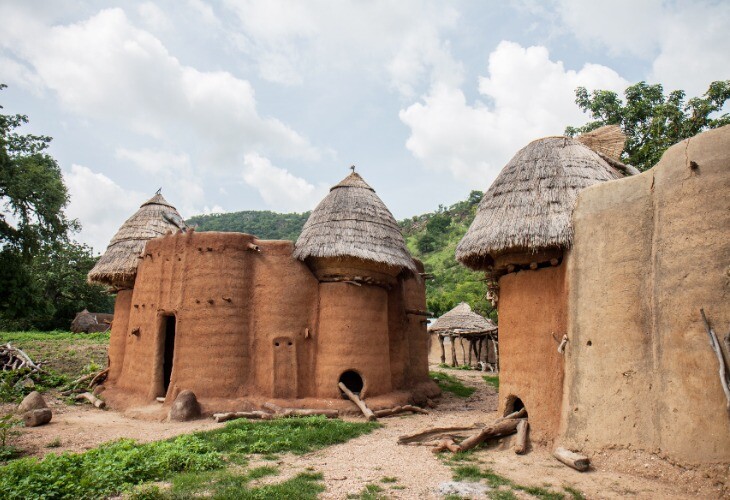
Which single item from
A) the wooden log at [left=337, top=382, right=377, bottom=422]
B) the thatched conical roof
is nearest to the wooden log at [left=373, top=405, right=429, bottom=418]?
the wooden log at [left=337, top=382, right=377, bottom=422]

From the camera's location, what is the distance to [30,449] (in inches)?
313

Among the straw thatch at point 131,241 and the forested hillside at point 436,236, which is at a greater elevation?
the forested hillside at point 436,236

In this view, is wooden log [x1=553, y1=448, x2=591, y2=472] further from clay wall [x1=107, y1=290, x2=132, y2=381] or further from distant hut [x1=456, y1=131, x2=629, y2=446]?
clay wall [x1=107, y1=290, x2=132, y2=381]

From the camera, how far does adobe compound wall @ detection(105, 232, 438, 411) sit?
11430 mm

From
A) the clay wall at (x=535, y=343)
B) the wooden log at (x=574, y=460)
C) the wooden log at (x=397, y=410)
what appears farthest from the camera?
the wooden log at (x=397, y=410)

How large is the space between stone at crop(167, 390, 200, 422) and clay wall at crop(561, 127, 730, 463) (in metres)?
7.38

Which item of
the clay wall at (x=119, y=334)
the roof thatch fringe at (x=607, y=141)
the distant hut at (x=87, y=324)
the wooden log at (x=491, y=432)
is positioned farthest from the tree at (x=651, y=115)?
the distant hut at (x=87, y=324)

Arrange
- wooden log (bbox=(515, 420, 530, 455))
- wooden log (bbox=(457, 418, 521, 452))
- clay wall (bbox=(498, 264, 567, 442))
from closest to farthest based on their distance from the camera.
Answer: wooden log (bbox=(515, 420, 530, 455))
clay wall (bbox=(498, 264, 567, 442))
wooden log (bbox=(457, 418, 521, 452))

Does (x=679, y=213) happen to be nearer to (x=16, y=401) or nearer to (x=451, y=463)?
(x=451, y=463)

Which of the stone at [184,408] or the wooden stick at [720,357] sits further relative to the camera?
the stone at [184,408]

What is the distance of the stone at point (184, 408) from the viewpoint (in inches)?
413

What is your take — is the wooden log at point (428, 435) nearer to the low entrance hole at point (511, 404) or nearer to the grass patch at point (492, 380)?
the low entrance hole at point (511, 404)

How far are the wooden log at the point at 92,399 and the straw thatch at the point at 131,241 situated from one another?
3319mm

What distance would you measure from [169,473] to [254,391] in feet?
16.8
